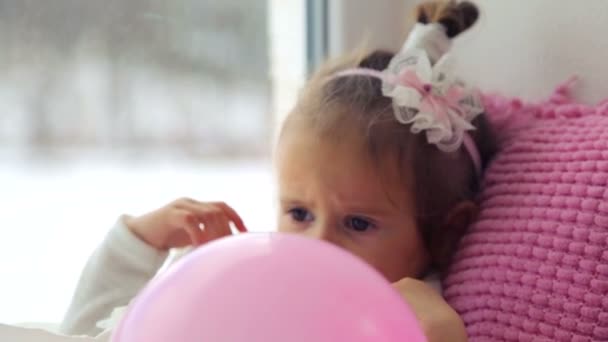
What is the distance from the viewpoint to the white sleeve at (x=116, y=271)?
1.04 m

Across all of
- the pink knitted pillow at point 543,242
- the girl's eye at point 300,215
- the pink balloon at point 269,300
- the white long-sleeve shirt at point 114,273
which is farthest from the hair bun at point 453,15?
the pink balloon at point 269,300

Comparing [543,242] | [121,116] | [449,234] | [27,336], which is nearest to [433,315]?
[543,242]

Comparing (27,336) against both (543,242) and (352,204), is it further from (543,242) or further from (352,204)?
(543,242)

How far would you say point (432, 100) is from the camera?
37.7 inches

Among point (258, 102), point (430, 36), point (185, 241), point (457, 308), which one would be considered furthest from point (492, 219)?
point (258, 102)

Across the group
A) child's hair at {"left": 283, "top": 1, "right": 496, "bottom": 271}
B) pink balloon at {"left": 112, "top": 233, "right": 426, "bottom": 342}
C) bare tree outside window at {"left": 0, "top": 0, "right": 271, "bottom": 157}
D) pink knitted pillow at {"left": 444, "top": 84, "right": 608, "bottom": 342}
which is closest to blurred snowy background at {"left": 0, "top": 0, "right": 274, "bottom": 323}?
bare tree outside window at {"left": 0, "top": 0, "right": 271, "bottom": 157}

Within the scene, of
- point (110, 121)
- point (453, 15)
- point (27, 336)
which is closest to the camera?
point (27, 336)

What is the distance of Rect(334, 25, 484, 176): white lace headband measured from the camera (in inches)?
37.4

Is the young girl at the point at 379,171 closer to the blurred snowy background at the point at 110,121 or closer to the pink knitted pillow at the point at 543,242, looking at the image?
the pink knitted pillow at the point at 543,242

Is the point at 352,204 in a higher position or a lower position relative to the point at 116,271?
higher

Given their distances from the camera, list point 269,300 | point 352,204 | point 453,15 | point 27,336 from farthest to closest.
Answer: point 453,15 → point 352,204 → point 27,336 → point 269,300

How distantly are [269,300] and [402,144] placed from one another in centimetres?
46

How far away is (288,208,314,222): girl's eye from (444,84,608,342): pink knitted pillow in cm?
17

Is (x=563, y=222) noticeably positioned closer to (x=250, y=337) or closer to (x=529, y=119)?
(x=529, y=119)
